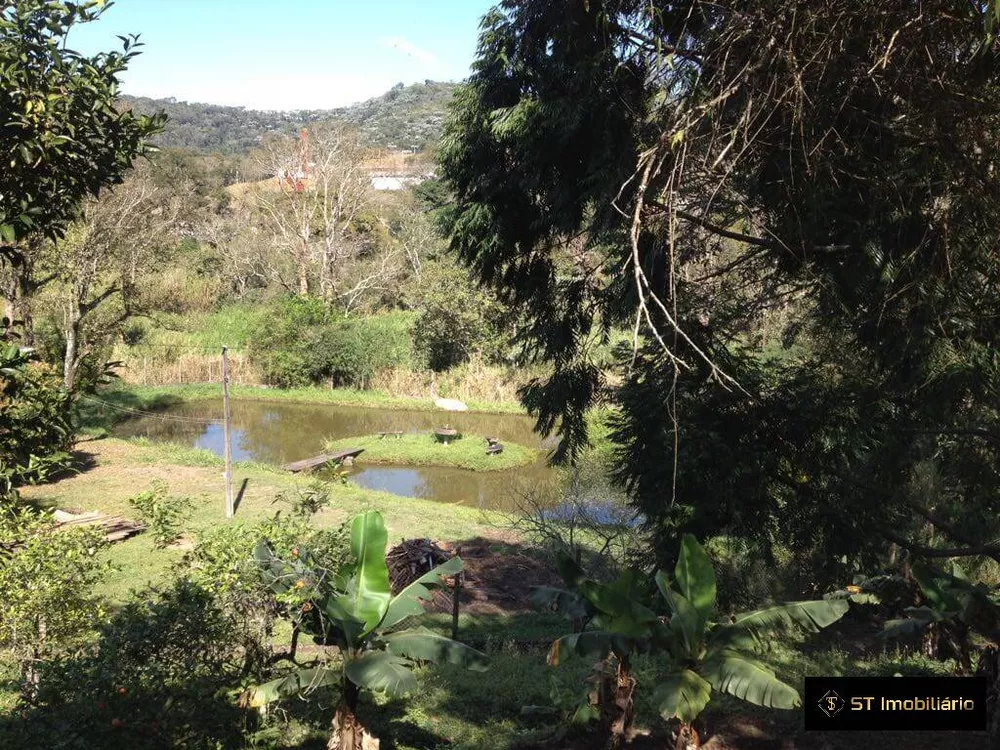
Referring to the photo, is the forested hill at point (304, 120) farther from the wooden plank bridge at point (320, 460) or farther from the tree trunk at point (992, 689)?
the tree trunk at point (992, 689)

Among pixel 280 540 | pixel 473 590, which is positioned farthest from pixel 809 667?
pixel 473 590

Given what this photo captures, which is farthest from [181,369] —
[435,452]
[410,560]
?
[410,560]

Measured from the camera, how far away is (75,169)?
446cm

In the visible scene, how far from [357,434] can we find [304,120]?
146592 mm

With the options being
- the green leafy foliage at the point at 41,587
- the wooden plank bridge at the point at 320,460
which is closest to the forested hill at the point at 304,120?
the wooden plank bridge at the point at 320,460

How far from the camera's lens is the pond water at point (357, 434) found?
69.8 feet

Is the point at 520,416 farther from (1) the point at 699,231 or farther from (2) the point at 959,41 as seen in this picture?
Answer: (2) the point at 959,41

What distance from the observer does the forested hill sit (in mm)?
105875

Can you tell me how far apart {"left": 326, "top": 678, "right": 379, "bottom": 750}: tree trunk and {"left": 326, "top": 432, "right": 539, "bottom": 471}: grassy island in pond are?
1764cm

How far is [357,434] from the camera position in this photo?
26.7 m

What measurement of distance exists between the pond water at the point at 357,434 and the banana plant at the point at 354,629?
531 inches

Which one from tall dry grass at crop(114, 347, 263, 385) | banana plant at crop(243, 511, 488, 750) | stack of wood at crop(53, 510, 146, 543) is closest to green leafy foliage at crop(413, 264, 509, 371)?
tall dry grass at crop(114, 347, 263, 385)

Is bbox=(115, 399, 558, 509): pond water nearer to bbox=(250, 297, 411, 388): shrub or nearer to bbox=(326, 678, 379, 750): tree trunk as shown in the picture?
bbox=(250, 297, 411, 388): shrub

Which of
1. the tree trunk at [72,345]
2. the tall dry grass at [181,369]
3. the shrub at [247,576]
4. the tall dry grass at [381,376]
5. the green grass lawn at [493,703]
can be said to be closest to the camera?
the shrub at [247,576]
